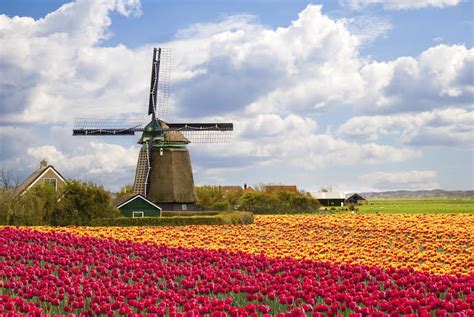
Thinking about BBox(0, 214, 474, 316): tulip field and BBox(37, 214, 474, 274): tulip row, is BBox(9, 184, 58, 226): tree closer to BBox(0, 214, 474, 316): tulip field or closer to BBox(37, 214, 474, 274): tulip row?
BBox(37, 214, 474, 274): tulip row

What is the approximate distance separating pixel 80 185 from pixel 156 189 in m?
12.5

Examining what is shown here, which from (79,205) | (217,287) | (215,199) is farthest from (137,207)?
(217,287)

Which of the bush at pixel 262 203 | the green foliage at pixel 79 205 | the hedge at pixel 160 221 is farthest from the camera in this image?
the bush at pixel 262 203

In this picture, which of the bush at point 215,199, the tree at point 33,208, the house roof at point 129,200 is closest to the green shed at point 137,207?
the house roof at point 129,200

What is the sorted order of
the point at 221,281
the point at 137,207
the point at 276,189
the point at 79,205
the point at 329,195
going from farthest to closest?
the point at 329,195
the point at 276,189
the point at 137,207
the point at 79,205
the point at 221,281

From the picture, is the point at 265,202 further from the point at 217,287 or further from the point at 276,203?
the point at 217,287

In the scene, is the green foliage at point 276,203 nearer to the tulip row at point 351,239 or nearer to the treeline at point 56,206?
the tulip row at point 351,239

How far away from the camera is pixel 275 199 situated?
225ft

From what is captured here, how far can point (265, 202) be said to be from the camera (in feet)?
224

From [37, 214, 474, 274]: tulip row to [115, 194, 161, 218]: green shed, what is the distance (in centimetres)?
1027

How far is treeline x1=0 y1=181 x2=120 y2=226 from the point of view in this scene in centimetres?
3391

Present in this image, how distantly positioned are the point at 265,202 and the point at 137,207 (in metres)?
24.4

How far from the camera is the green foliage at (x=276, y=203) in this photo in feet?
222

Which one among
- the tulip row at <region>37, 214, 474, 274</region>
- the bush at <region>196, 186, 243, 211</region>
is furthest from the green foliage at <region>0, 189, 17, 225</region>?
the bush at <region>196, 186, 243, 211</region>
